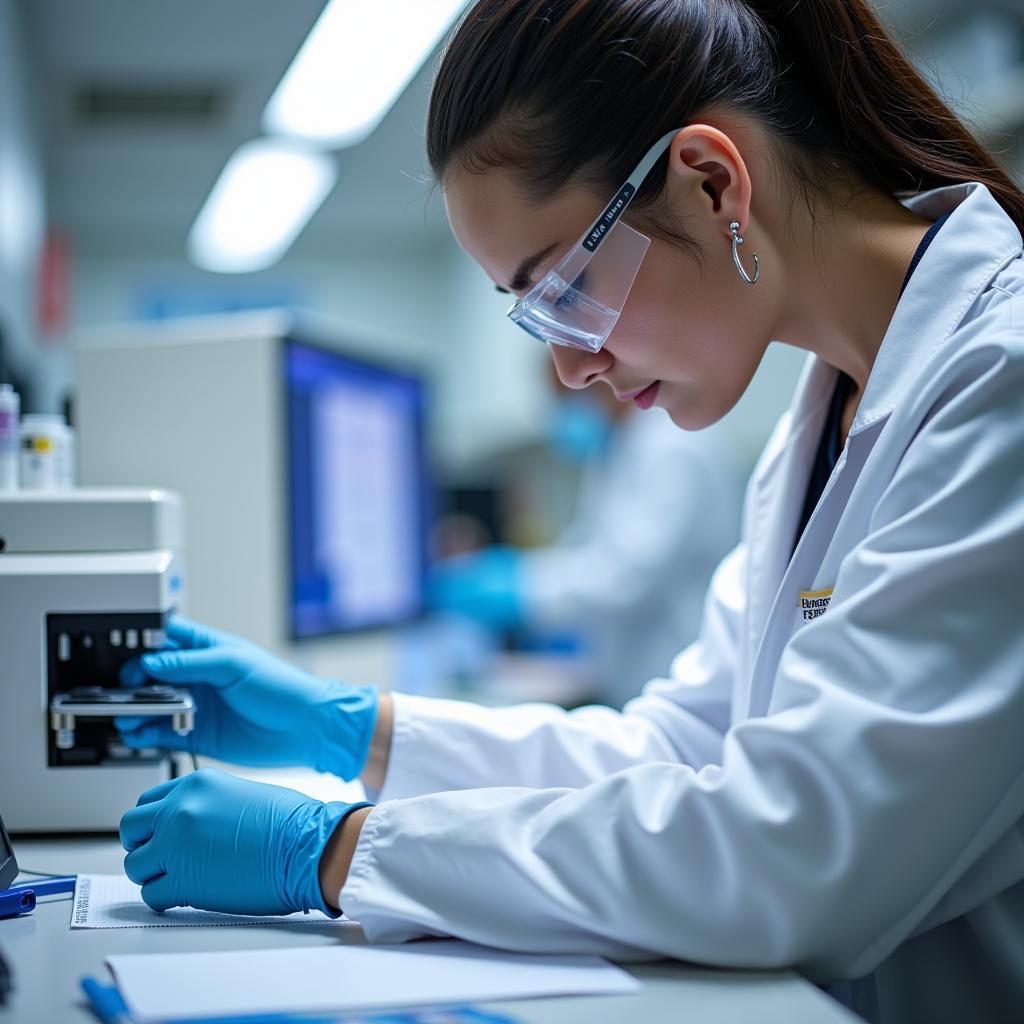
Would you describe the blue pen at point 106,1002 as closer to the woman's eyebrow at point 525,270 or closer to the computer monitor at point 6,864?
the computer monitor at point 6,864

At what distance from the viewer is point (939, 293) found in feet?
2.87

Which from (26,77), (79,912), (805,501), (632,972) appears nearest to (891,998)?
(632,972)

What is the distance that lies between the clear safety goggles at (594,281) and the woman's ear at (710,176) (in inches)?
0.6

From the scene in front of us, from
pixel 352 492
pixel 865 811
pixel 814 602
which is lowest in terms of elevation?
pixel 865 811

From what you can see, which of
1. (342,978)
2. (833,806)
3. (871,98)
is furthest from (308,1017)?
(871,98)

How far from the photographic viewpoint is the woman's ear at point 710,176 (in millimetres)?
873

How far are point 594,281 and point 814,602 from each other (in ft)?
1.08

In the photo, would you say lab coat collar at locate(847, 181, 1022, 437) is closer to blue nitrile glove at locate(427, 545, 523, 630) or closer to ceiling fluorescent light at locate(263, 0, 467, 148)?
ceiling fluorescent light at locate(263, 0, 467, 148)

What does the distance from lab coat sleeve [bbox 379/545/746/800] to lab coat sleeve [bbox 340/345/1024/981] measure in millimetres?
319

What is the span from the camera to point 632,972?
70 centimetres

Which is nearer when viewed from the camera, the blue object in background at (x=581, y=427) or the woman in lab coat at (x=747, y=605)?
the woman in lab coat at (x=747, y=605)

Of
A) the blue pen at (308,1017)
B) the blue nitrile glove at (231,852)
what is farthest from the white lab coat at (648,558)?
the blue pen at (308,1017)

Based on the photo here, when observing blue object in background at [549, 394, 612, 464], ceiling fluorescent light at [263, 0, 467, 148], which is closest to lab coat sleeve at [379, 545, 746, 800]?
ceiling fluorescent light at [263, 0, 467, 148]

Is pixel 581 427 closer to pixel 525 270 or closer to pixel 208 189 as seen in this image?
pixel 208 189
